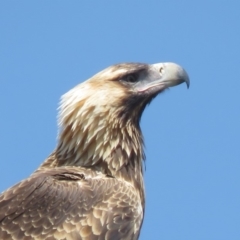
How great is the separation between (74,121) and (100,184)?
102cm

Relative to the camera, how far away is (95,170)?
24.6 meters

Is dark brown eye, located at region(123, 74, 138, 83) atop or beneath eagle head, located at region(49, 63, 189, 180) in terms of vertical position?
atop

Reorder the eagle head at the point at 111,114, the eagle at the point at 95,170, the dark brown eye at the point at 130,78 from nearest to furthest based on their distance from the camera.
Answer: the eagle at the point at 95,170
the eagle head at the point at 111,114
the dark brown eye at the point at 130,78

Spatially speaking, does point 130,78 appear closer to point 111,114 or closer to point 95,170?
point 111,114

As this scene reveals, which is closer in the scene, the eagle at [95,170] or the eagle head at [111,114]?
the eagle at [95,170]

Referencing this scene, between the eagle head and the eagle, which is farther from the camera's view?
the eagle head

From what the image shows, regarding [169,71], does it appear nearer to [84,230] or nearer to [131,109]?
[131,109]

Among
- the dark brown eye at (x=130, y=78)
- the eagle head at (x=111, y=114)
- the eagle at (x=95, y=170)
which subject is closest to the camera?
the eagle at (x=95, y=170)

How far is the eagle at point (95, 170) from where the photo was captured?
23672mm

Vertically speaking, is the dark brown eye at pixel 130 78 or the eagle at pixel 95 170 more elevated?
the dark brown eye at pixel 130 78

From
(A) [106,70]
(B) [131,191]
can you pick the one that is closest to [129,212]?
(B) [131,191]

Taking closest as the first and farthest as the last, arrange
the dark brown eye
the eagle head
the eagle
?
1. the eagle
2. the eagle head
3. the dark brown eye

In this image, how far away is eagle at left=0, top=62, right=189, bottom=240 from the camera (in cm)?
2367

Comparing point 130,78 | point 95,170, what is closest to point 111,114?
point 130,78
